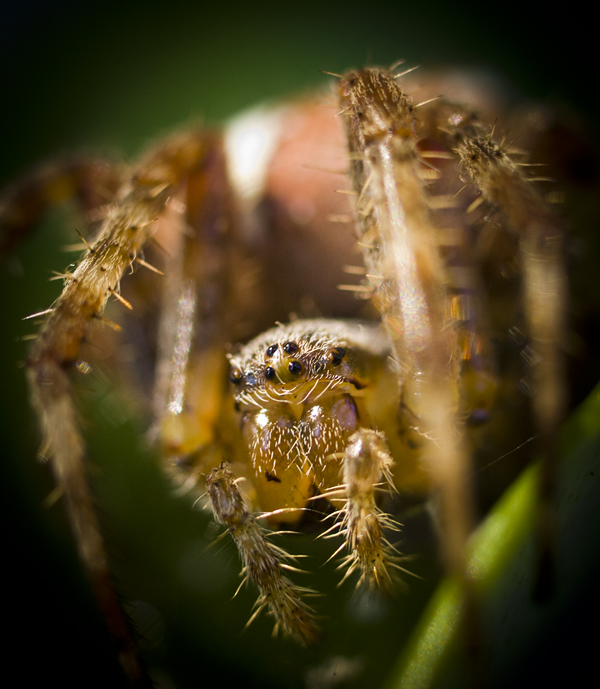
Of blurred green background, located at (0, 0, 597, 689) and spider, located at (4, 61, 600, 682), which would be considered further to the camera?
blurred green background, located at (0, 0, 597, 689)

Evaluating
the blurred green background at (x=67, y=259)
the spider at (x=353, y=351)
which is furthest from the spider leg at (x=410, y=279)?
the blurred green background at (x=67, y=259)

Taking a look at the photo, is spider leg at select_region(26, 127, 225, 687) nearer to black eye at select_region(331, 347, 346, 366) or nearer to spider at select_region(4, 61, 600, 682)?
spider at select_region(4, 61, 600, 682)

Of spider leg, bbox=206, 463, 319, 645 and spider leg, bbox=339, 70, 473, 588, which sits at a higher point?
spider leg, bbox=339, 70, 473, 588

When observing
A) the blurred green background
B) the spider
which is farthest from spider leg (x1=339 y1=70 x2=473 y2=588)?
the blurred green background

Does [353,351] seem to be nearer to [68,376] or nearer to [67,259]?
[68,376]

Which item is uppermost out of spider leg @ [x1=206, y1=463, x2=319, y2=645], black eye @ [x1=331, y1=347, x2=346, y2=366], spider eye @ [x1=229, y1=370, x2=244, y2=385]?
black eye @ [x1=331, y1=347, x2=346, y2=366]

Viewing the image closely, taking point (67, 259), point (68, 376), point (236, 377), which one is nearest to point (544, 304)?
point (236, 377)

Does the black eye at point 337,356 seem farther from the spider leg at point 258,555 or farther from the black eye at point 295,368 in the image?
the spider leg at point 258,555
